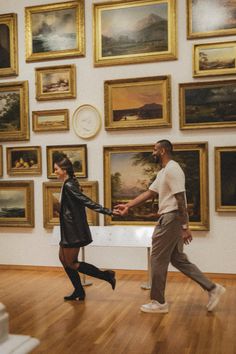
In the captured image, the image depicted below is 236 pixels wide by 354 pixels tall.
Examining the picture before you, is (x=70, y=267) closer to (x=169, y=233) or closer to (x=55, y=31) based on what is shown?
(x=169, y=233)

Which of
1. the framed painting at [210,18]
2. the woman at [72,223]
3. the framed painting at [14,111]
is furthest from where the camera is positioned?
the framed painting at [14,111]

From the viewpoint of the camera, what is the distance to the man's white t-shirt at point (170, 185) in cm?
566

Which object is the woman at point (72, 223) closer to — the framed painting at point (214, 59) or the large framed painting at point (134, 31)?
the large framed painting at point (134, 31)

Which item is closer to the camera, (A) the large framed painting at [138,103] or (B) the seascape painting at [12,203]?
(A) the large framed painting at [138,103]

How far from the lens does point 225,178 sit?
7.95m

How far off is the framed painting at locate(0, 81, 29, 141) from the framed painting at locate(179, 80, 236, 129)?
3.08 metres

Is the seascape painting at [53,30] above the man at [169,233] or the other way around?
above

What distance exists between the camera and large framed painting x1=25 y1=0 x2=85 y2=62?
8633 mm

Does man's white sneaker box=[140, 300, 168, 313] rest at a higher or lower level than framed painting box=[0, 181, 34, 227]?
lower

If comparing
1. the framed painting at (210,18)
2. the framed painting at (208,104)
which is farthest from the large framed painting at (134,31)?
the framed painting at (208,104)

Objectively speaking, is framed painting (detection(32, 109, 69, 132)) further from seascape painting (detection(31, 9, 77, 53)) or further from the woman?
the woman

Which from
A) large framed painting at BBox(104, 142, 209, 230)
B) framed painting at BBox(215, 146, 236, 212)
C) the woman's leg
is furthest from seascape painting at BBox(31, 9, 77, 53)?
the woman's leg

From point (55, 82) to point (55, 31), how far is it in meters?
0.98

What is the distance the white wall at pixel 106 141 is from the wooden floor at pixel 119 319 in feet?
1.87
